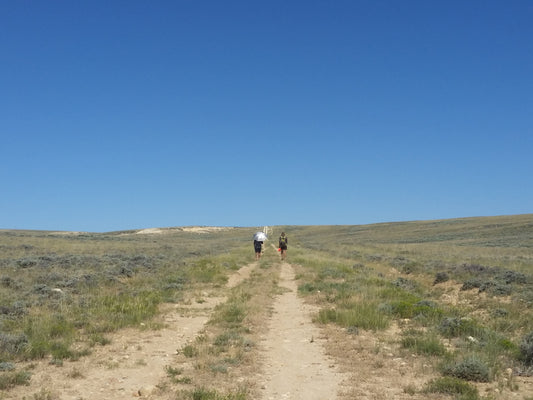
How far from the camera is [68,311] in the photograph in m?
11.6

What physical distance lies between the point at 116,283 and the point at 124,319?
7233mm

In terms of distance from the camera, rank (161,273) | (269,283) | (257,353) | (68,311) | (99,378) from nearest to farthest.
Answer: (99,378) → (257,353) → (68,311) → (269,283) → (161,273)

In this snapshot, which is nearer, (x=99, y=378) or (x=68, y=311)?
(x=99, y=378)

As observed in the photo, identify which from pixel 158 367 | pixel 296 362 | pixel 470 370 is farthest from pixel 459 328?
pixel 158 367

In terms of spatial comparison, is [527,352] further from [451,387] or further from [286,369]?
[286,369]

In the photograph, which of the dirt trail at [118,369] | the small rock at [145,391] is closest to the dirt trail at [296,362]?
the small rock at [145,391]

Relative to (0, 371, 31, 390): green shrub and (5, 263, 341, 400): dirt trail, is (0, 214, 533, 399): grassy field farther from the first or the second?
(5, 263, 341, 400): dirt trail

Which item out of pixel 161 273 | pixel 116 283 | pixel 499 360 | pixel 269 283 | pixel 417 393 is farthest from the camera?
pixel 161 273

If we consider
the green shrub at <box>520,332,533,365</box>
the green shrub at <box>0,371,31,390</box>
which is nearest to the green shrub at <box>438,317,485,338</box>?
the green shrub at <box>520,332,533,365</box>

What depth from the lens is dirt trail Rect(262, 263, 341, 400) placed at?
21.9ft

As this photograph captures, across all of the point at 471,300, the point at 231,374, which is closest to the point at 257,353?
the point at 231,374

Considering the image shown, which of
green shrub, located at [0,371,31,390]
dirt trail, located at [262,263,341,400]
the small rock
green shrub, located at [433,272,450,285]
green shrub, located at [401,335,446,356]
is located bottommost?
green shrub, located at [433,272,450,285]

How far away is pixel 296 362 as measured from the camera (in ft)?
27.0

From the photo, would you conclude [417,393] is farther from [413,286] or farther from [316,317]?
[413,286]
